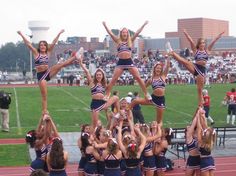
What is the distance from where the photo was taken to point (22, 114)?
26.2 metres

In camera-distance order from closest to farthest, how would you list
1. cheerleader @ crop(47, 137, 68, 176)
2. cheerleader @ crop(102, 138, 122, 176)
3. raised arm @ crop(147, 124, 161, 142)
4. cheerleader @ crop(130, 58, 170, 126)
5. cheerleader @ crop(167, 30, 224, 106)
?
cheerleader @ crop(47, 137, 68, 176) → cheerleader @ crop(102, 138, 122, 176) → raised arm @ crop(147, 124, 161, 142) → cheerleader @ crop(167, 30, 224, 106) → cheerleader @ crop(130, 58, 170, 126)

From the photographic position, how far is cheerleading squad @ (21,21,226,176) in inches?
374

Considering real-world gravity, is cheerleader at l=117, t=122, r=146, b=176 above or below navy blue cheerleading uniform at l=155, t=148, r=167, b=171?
above

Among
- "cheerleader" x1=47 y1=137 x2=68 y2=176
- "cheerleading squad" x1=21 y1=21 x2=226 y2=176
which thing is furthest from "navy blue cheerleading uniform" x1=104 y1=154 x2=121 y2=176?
"cheerleader" x1=47 y1=137 x2=68 y2=176

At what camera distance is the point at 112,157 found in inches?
372

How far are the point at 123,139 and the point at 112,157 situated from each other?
461 mm

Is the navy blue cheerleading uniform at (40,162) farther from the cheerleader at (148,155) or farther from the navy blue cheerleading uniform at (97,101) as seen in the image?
the navy blue cheerleading uniform at (97,101)

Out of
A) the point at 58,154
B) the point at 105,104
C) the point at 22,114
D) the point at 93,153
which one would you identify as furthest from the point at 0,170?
the point at 22,114

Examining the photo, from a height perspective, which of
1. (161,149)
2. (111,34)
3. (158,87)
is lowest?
(161,149)

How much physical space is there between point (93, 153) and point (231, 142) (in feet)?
33.8

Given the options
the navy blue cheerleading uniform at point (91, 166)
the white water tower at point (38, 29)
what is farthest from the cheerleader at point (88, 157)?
the white water tower at point (38, 29)

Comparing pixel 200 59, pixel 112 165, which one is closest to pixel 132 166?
pixel 112 165

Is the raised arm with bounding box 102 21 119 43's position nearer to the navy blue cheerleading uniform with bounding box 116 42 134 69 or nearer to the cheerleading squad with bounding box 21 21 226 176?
the cheerleading squad with bounding box 21 21 226 176

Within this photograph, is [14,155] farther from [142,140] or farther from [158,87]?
[142,140]
